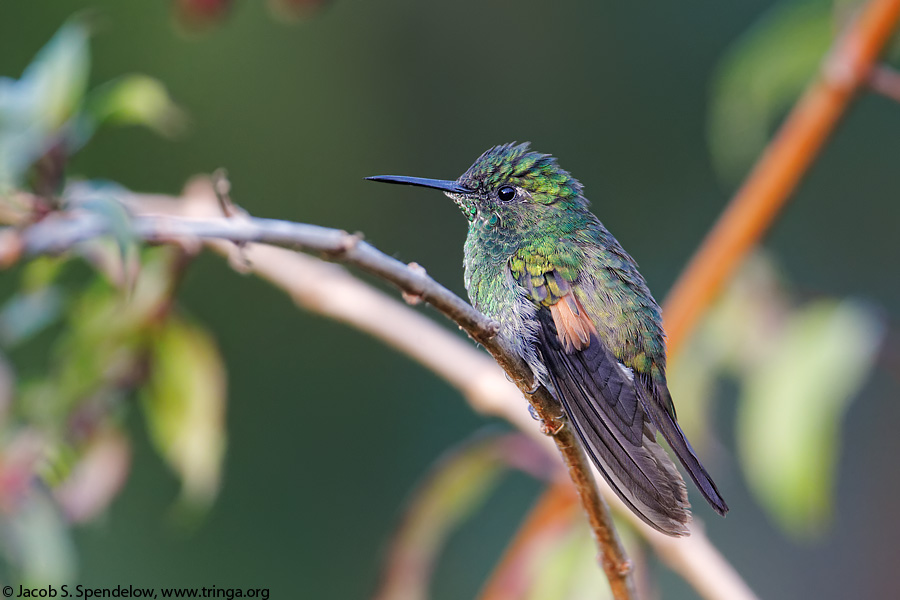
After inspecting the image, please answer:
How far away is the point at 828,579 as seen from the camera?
3908mm

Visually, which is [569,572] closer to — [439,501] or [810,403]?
[439,501]

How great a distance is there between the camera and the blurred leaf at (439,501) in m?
1.87

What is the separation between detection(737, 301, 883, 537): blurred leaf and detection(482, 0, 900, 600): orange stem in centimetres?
23

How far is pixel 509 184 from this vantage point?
1232 mm

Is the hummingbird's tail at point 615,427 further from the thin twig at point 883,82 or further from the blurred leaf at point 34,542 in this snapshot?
the blurred leaf at point 34,542

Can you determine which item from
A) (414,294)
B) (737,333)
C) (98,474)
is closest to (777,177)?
(737,333)

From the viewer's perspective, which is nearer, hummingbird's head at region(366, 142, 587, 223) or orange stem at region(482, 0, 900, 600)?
hummingbird's head at region(366, 142, 587, 223)

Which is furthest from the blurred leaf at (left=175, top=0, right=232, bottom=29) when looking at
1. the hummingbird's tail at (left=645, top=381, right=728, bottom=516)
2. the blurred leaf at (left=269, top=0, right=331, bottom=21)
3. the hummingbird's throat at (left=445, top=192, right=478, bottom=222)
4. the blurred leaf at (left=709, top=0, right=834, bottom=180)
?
the blurred leaf at (left=709, top=0, right=834, bottom=180)

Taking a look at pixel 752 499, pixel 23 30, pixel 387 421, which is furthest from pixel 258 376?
pixel 752 499

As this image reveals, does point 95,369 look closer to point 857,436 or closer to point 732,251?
point 732,251

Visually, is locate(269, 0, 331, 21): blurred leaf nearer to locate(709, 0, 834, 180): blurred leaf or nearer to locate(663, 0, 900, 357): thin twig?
locate(663, 0, 900, 357): thin twig

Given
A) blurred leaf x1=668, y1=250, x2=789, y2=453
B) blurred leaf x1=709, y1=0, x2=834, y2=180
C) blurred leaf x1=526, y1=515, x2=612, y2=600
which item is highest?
blurred leaf x1=709, y1=0, x2=834, y2=180

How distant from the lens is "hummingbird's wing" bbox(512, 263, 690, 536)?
860mm

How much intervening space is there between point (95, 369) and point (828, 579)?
3.38m
